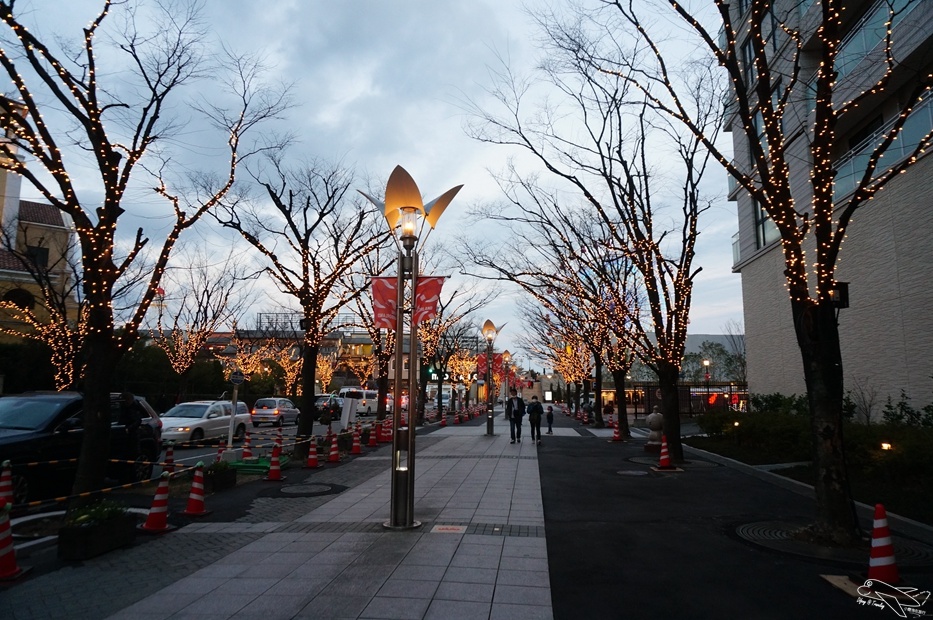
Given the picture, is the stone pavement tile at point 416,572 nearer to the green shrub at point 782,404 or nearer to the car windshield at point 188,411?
the green shrub at point 782,404

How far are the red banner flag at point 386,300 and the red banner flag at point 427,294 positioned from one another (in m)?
0.41

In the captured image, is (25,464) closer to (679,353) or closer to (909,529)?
(909,529)

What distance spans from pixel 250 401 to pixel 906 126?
42.1m

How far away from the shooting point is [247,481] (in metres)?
12.6

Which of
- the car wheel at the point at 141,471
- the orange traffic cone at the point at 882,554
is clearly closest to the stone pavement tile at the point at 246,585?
the orange traffic cone at the point at 882,554

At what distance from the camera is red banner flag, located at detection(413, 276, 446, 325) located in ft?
30.7

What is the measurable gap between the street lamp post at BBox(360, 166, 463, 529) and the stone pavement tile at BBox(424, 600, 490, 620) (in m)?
2.91

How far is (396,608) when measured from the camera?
511cm

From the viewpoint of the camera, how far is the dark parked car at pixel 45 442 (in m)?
9.21

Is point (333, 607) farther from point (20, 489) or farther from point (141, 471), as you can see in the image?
point (141, 471)

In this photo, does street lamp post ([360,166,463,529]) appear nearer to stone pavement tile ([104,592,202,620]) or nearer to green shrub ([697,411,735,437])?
stone pavement tile ([104,592,202,620])

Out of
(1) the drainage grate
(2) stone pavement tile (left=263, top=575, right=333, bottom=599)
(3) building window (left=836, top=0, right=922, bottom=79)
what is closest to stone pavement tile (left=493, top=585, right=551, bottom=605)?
(2) stone pavement tile (left=263, top=575, right=333, bottom=599)

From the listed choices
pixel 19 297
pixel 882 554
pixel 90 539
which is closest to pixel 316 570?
pixel 90 539

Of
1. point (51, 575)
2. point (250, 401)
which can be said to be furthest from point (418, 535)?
point (250, 401)
